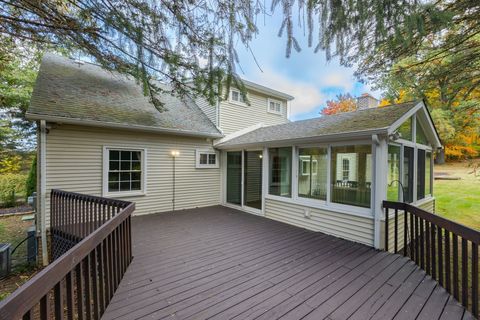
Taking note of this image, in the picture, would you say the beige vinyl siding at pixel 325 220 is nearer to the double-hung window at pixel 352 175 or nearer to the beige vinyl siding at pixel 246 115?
the double-hung window at pixel 352 175

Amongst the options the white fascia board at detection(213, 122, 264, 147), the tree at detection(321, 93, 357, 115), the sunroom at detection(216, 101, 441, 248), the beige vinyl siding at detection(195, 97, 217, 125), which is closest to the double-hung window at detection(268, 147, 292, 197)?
the sunroom at detection(216, 101, 441, 248)

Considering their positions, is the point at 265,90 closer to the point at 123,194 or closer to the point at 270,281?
the point at 123,194

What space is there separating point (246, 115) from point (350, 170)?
210 inches

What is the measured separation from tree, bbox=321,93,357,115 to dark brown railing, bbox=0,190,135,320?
23.2 meters

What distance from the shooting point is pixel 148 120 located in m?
6.45

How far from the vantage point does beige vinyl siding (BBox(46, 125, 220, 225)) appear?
5.12m

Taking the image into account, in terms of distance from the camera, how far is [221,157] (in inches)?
320

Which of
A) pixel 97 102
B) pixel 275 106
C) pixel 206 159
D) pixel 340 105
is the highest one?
pixel 340 105

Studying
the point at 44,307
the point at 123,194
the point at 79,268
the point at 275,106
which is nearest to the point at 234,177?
the point at 123,194

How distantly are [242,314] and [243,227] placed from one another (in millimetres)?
3091

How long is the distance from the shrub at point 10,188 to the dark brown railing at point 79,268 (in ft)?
28.8

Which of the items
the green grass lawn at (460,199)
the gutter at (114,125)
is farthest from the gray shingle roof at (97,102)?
the green grass lawn at (460,199)

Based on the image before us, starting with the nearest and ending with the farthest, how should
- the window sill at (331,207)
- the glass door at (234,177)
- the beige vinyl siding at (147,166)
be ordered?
the window sill at (331,207)
the beige vinyl siding at (147,166)
the glass door at (234,177)

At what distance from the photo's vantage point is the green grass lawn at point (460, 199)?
677 cm
